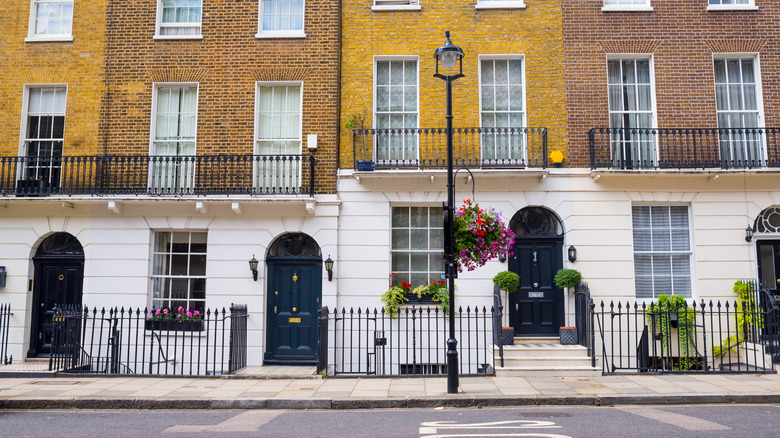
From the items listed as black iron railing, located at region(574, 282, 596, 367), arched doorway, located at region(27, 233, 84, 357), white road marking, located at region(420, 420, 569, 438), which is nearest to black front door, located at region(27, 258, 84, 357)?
arched doorway, located at region(27, 233, 84, 357)

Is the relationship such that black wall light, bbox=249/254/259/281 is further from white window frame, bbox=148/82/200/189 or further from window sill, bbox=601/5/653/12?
window sill, bbox=601/5/653/12

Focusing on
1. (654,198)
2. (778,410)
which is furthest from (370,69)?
(778,410)

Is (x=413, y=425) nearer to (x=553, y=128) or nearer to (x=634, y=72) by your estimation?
(x=553, y=128)

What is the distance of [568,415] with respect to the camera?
26.8 ft

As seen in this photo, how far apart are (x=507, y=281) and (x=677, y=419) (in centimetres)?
544

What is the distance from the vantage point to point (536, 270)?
44.4ft

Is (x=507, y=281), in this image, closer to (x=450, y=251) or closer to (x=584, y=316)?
(x=584, y=316)

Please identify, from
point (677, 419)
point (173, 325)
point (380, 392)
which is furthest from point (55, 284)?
point (677, 419)

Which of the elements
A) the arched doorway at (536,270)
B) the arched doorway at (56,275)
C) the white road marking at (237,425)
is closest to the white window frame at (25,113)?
the arched doorway at (56,275)

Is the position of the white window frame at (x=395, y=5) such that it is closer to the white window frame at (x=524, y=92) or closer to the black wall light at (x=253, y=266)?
the white window frame at (x=524, y=92)

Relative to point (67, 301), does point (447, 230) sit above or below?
above

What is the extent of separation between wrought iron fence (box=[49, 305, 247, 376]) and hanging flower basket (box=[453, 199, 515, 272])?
472 centimetres

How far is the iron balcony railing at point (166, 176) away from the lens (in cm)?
1370

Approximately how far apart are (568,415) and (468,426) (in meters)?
1.65
